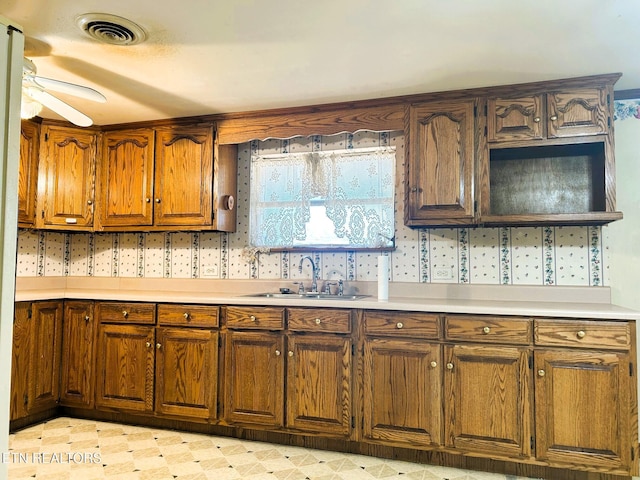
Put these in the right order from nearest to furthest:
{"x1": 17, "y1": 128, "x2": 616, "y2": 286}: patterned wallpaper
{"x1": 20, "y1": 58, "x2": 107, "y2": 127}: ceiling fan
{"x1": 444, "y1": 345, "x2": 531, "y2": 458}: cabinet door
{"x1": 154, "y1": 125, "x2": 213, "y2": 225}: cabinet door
→ {"x1": 20, "y1": 58, "x2": 107, "y2": 127}: ceiling fan → {"x1": 444, "y1": 345, "x2": 531, "y2": 458}: cabinet door → {"x1": 17, "y1": 128, "x2": 616, "y2": 286}: patterned wallpaper → {"x1": 154, "y1": 125, "x2": 213, "y2": 225}: cabinet door

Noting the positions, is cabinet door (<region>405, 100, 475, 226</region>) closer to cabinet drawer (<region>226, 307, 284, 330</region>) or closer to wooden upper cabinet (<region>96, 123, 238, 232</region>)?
cabinet drawer (<region>226, 307, 284, 330</region>)

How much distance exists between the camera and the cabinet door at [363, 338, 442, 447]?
2.54 m

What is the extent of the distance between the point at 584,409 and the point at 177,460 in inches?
88.4

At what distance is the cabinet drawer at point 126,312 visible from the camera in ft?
10.2

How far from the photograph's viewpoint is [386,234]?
127 inches

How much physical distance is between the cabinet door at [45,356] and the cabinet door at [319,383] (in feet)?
6.00

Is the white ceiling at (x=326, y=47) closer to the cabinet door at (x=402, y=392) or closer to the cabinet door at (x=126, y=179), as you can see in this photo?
the cabinet door at (x=126, y=179)

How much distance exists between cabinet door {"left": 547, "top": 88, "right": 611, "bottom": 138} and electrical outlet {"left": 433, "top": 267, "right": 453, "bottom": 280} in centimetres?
106

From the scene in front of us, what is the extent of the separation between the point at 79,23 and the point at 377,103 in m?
1.77

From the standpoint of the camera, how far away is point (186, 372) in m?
3.01

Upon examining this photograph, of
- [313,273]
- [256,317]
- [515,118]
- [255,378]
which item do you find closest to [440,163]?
[515,118]

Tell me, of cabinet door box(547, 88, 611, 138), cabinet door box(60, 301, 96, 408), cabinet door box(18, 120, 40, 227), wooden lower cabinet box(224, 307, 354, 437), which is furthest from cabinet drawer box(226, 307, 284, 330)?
cabinet door box(547, 88, 611, 138)

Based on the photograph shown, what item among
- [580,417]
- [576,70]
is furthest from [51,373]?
[576,70]

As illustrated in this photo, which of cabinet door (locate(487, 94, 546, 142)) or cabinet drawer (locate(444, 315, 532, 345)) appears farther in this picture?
cabinet door (locate(487, 94, 546, 142))
